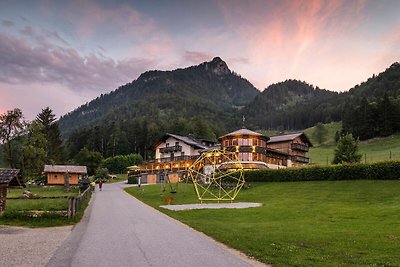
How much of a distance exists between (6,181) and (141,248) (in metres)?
16.3

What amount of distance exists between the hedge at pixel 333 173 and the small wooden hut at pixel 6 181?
37.6 m

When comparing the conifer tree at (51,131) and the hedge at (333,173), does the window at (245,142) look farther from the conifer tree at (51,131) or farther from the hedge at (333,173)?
the conifer tree at (51,131)

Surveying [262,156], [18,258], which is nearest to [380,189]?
[18,258]

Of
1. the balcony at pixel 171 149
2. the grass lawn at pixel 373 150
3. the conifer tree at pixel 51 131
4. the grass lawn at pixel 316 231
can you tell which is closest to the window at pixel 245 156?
the balcony at pixel 171 149

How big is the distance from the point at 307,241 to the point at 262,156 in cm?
7030

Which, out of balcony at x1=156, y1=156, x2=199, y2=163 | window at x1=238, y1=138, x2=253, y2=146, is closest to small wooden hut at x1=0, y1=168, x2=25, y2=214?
window at x1=238, y1=138, x2=253, y2=146

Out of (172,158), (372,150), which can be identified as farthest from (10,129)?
(372,150)

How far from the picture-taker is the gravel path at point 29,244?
42.6ft

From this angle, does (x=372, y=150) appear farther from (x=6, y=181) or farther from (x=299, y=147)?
(x=6, y=181)

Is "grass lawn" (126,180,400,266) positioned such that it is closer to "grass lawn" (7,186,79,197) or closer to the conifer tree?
"grass lawn" (7,186,79,197)

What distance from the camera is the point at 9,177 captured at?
89.0ft

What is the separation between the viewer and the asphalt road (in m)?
12.6

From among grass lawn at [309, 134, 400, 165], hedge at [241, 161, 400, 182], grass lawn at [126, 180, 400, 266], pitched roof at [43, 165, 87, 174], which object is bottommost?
grass lawn at [126, 180, 400, 266]

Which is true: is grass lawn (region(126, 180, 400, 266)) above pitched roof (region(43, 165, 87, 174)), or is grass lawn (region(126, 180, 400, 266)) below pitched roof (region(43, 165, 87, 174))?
below
